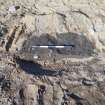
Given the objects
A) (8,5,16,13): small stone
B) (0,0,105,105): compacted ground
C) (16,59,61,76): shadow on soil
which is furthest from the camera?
(8,5,16,13): small stone

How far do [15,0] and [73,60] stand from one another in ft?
13.6

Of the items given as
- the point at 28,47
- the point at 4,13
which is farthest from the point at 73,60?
the point at 4,13

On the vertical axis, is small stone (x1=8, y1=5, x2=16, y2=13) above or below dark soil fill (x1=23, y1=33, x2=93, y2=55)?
above

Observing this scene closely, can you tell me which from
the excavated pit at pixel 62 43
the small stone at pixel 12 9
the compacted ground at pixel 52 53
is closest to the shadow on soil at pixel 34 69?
the compacted ground at pixel 52 53

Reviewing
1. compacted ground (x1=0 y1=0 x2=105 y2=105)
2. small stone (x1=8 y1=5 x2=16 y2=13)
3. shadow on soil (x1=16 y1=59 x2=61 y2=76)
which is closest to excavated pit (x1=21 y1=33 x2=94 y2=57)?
compacted ground (x1=0 y1=0 x2=105 y2=105)

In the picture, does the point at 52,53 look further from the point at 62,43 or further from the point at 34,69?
the point at 34,69

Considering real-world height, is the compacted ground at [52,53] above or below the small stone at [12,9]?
below

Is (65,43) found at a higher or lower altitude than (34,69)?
higher

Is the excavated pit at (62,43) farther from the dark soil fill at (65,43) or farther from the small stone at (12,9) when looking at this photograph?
the small stone at (12,9)

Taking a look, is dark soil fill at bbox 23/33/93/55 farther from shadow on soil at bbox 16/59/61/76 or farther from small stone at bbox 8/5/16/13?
small stone at bbox 8/5/16/13

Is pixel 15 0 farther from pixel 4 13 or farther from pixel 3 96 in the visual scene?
pixel 3 96

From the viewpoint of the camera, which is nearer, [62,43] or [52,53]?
[52,53]

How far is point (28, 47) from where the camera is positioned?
Result: 10.3m

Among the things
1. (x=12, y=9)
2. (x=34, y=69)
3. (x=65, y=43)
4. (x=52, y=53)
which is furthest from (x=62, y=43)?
(x=12, y=9)
